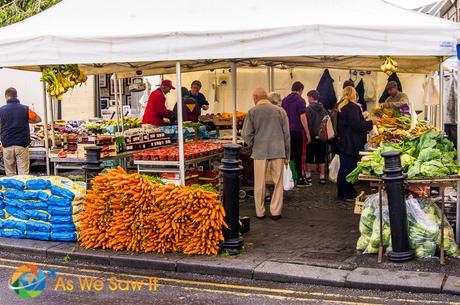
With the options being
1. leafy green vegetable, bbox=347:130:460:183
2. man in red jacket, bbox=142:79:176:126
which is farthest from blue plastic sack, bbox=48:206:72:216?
man in red jacket, bbox=142:79:176:126

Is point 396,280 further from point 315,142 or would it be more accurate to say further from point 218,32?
point 315,142

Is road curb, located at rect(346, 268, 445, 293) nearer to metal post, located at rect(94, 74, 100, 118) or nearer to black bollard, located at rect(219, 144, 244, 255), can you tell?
black bollard, located at rect(219, 144, 244, 255)

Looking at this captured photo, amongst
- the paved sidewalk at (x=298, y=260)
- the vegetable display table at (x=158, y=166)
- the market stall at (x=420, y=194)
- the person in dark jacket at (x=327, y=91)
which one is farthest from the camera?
the person in dark jacket at (x=327, y=91)

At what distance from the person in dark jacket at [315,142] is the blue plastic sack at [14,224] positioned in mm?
6240

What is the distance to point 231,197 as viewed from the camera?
842 centimetres

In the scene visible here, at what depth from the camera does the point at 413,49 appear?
7922 mm

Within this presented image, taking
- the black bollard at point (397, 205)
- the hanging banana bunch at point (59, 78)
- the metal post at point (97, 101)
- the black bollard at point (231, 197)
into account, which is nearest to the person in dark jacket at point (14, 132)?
the hanging banana bunch at point (59, 78)

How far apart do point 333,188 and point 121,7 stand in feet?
18.7

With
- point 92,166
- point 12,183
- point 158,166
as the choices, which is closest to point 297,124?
point 158,166

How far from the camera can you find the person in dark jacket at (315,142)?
1384 centimetres

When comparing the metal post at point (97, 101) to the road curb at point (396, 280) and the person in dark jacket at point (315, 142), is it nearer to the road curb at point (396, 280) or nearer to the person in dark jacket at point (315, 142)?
the person in dark jacket at point (315, 142)

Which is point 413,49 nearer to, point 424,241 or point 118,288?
point 424,241

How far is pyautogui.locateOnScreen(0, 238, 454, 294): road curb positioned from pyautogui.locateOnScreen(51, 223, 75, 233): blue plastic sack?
194 millimetres

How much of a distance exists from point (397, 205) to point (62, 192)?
438 centimetres
